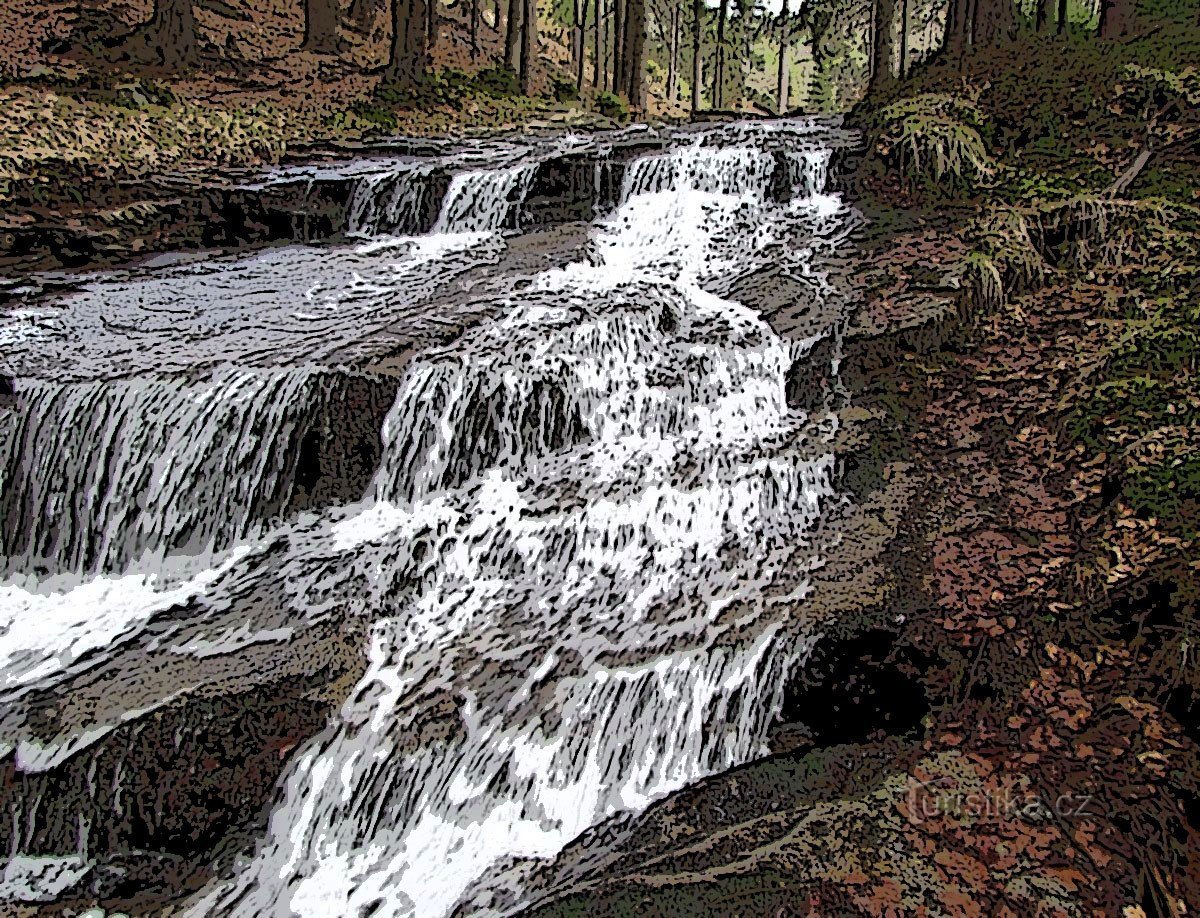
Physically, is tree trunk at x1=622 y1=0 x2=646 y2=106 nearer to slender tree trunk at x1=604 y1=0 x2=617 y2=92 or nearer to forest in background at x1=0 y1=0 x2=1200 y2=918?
slender tree trunk at x1=604 y1=0 x2=617 y2=92

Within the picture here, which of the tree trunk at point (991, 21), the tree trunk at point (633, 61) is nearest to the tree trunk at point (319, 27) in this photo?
the tree trunk at point (633, 61)

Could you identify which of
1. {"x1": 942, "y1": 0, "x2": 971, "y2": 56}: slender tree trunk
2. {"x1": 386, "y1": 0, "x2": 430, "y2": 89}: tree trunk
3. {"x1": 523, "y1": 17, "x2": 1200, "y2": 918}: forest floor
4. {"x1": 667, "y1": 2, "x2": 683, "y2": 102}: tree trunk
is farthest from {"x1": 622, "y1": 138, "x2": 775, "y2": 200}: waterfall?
{"x1": 667, "y1": 2, "x2": 683, "y2": 102}: tree trunk

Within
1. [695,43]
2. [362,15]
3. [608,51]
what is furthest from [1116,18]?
[608,51]

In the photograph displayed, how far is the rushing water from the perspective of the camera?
4.67 m

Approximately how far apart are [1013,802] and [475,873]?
9.83ft

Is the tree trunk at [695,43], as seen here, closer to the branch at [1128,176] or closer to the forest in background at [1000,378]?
the forest in background at [1000,378]

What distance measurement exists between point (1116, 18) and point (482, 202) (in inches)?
380

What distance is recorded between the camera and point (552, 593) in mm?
5793

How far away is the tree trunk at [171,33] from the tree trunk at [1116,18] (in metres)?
14.8

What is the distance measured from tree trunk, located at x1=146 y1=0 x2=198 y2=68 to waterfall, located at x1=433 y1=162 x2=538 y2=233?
7.24 metres

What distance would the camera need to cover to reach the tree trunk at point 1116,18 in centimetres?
1131

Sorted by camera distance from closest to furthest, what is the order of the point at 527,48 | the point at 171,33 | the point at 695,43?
the point at 171,33 → the point at 527,48 → the point at 695,43

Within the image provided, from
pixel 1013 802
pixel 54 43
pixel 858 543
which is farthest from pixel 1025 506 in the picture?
pixel 54 43

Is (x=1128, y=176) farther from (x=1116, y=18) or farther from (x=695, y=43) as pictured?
(x=695, y=43)
